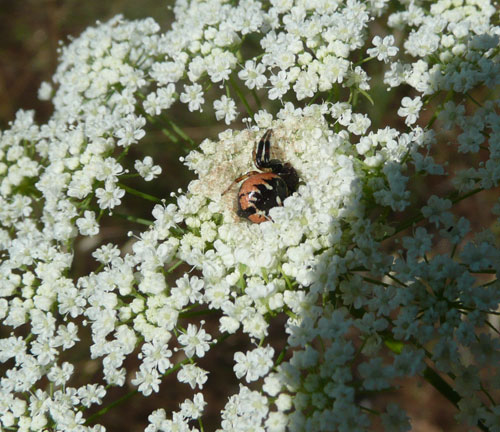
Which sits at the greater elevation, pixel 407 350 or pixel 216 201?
pixel 216 201

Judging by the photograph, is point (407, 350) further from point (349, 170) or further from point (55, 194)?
point (55, 194)

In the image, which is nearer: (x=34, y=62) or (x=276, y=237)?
(x=276, y=237)

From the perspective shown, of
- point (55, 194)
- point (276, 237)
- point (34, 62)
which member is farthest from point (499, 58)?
point (34, 62)

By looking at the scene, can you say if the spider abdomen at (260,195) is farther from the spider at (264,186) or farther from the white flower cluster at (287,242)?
the white flower cluster at (287,242)

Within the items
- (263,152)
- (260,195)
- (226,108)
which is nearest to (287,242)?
(260,195)

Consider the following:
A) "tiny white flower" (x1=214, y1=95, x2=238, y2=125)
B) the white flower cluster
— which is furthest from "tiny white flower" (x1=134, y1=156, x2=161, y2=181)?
"tiny white flower" (x1=214, y1=95, x2=238, y2=125)

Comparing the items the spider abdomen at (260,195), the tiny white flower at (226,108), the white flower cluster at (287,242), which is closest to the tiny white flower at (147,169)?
the white flower cluster at (287,242)

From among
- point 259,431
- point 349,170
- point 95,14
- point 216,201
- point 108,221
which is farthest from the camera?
point 95,14
